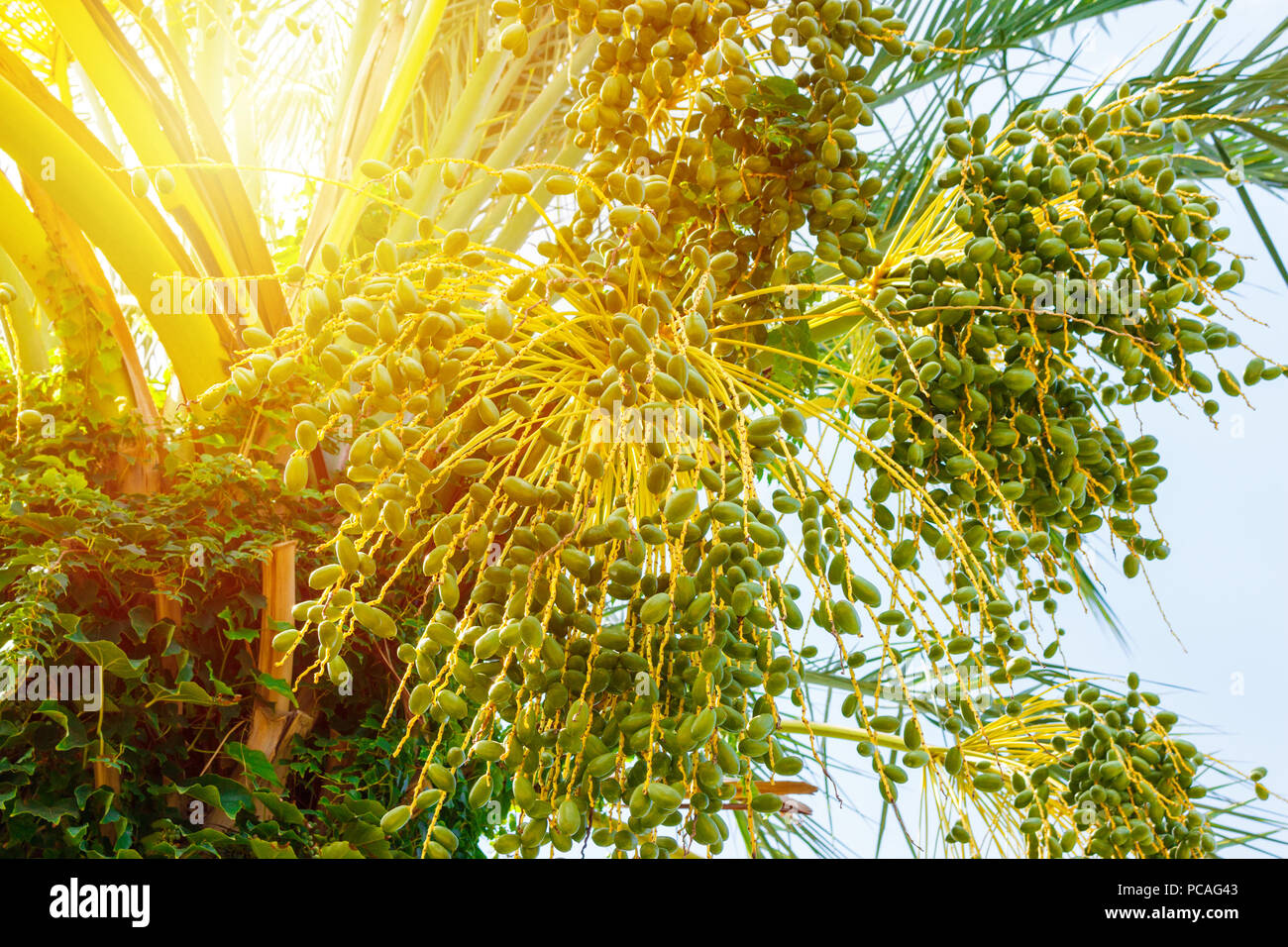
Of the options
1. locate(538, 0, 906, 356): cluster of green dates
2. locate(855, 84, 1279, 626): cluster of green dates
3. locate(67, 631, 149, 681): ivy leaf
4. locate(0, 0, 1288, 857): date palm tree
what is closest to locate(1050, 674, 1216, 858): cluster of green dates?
locate(0, 0, 1288, 857): date palm tree

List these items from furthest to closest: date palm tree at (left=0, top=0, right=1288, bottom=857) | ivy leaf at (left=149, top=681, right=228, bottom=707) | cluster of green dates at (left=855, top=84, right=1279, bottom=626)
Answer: ivy leaf at (left=149, top=681, right=228, bottom=707)
cluster of green dates at (left=855, top=84, right=1279, bottom=626)
date palm tree at (left=0, top=0, right=1288, bottom=857)

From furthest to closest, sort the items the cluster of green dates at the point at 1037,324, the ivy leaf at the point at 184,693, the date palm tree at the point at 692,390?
the ivy leaf at the point at 184,693
the cluster of green dates at the point at 1037,324
the date palm tree at the point at 692,390

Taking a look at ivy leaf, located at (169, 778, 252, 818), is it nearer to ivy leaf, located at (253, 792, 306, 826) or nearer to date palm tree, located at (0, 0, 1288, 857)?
ivy leaf, located at (253, 792, 306, 826)

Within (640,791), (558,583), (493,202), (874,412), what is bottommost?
(640,791)

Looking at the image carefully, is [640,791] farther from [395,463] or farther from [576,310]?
[576,310]

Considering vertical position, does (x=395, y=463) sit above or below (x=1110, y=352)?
below

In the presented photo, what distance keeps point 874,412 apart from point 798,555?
159 millimetres

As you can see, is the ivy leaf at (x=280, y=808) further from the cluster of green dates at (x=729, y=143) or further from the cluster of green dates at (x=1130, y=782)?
the cluster of green dates at (x=1130, y=782)

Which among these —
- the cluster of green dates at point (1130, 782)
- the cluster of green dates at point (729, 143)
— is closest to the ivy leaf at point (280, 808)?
the cluster of green dates at point (729, 143)

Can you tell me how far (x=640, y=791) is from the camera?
0.60 metres

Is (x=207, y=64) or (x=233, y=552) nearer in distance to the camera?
(x=233, y=552)

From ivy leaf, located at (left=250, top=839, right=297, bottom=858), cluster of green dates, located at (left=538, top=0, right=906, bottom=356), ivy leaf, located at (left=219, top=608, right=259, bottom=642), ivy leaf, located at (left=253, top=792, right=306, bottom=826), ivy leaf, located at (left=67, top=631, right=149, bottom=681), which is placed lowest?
ivy leaf, located at (left=250, top=839, right=297, bottom=858)

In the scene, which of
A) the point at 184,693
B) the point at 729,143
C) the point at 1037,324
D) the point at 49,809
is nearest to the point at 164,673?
the point at 184,693
